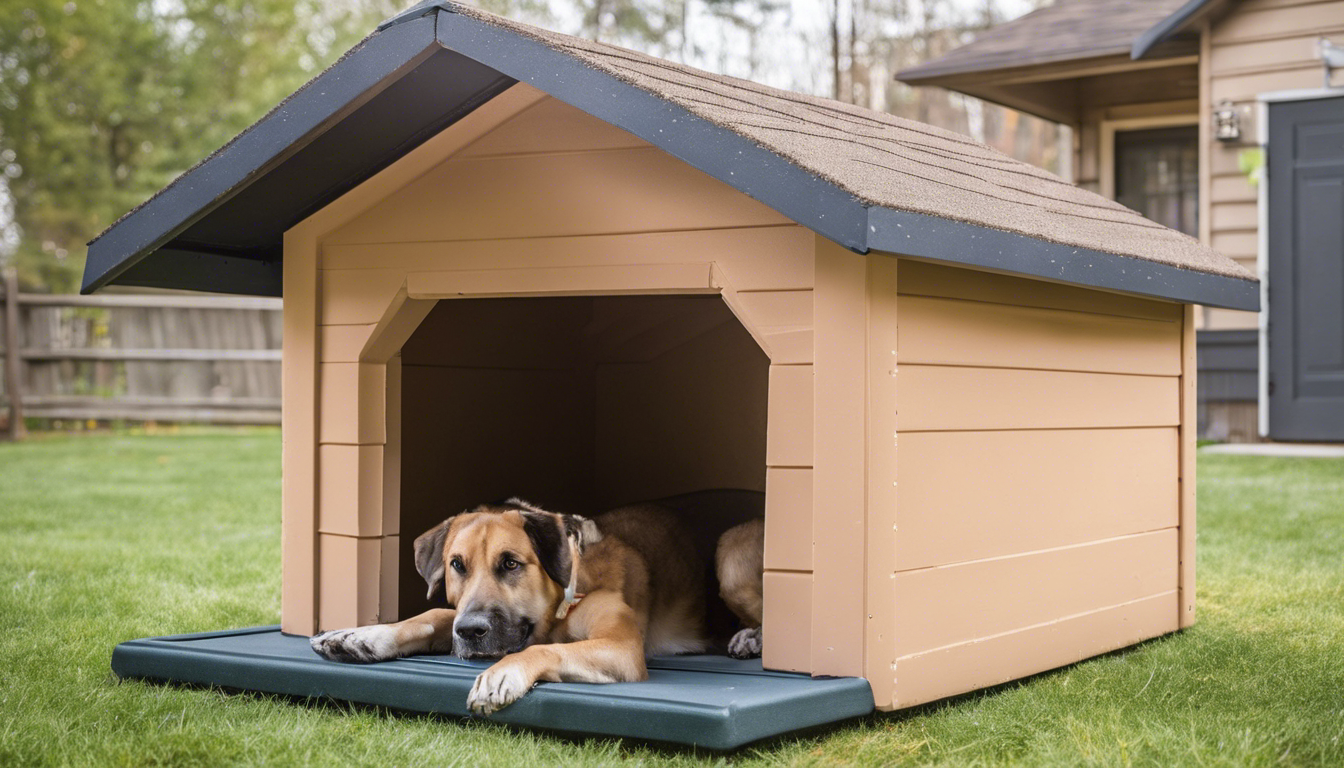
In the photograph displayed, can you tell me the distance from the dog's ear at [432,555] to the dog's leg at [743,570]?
3.26ft

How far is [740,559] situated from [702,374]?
196 centimetres

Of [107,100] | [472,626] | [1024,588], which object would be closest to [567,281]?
[472,626]

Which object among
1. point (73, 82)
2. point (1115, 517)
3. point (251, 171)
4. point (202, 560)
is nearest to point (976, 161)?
point (1115, 517)

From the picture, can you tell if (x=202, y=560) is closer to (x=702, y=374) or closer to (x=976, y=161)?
(x=702, y=374)

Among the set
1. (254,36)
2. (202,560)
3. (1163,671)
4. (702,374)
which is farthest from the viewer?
(254,36)

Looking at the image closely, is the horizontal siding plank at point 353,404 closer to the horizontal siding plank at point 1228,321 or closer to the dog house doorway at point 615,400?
the dog house doorway at point 615,400

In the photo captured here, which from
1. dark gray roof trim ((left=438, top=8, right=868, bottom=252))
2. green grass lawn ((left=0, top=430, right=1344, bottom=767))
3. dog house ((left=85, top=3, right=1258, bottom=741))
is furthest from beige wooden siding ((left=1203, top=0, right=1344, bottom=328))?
dark gray roof trim ((left=438, top=8, right=868, bottom=252))

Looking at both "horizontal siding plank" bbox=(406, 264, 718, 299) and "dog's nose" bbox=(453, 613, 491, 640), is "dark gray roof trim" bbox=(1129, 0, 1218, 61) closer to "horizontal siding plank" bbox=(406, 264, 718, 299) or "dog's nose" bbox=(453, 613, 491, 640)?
"horizontal siding plank" bbox=(406, 264, 718, 299)

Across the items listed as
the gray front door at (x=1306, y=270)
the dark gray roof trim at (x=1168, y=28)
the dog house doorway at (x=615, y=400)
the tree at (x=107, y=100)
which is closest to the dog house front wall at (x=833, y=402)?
the dog house doorway at (x=615, y=400)

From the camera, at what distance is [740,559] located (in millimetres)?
4664

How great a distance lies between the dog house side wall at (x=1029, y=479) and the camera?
3.88 meters

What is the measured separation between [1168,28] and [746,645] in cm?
817

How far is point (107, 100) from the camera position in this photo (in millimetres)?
24266

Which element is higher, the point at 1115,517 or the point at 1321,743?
the point at 1115,517
